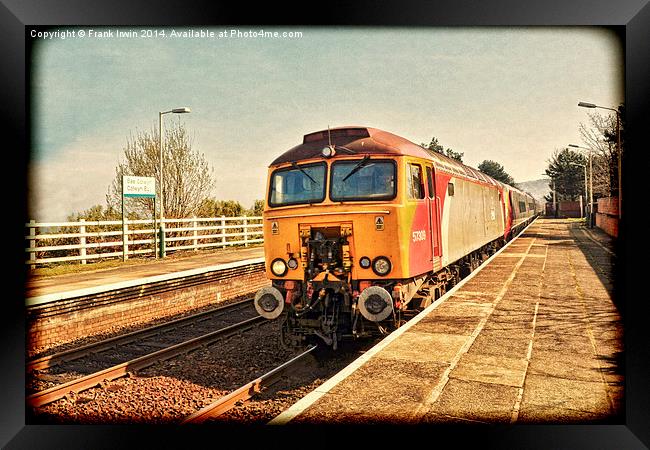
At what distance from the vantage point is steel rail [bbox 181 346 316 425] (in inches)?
212

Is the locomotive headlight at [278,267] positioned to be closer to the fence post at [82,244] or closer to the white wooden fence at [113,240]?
the white wooden fence at [113,240]

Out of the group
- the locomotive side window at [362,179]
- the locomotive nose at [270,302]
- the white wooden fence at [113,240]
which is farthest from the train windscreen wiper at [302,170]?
the white wooden fence at [113,240]

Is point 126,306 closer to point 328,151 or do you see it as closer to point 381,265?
point 328,151

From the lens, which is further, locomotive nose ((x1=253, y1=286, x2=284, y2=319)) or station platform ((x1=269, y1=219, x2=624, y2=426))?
locomotive nose ((x1=253, y1=286, x2=284, y2=319))

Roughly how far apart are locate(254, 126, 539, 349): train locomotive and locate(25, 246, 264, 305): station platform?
3.27 meters

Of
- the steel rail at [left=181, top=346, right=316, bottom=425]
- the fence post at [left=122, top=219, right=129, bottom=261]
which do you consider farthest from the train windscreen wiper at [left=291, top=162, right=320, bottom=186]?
the fence post at [left=122, top=219, right=129, bottom=261]

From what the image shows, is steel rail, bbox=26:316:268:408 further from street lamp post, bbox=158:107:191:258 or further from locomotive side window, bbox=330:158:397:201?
locomotive side window, bbox=330:158:397:201

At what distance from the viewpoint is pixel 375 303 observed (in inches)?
263

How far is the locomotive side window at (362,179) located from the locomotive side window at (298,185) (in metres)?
0.22

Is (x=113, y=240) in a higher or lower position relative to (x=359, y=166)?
lower
